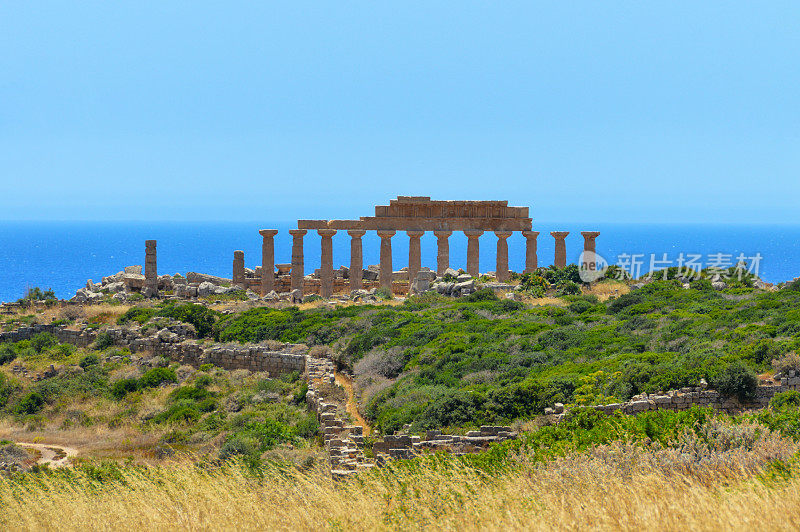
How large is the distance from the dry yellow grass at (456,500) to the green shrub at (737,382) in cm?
486

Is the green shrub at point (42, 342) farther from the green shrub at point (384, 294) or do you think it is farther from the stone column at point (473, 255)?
the stone column at point (473, 255)

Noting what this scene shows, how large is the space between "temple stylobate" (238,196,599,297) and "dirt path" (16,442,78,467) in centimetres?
2695

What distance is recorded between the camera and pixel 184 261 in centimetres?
16525

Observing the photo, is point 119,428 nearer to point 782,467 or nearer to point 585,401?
point 585,401

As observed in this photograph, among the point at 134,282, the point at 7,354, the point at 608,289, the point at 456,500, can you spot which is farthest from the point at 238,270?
the point at 456,500

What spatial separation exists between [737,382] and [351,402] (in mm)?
10418

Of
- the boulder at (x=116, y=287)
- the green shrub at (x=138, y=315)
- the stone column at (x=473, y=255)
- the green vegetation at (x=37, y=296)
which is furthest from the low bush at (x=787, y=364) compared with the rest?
the boulder at (x=116, y=287)

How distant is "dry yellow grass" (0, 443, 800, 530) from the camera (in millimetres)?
10109

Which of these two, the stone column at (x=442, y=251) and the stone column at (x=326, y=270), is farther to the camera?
the stone column at (x=442, y=251)

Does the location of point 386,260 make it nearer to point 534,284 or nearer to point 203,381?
point 534,284

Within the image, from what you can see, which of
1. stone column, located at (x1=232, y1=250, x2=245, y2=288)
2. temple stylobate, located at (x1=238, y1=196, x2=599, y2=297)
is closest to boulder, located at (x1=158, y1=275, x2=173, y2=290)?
stone column, located at (x1=232, y1=250, x2=245, y2=288)

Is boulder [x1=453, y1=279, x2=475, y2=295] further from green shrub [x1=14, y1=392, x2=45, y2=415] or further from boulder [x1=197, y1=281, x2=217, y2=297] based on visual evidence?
green shrub [x1=14, y1=392, x2=45, y2=415]

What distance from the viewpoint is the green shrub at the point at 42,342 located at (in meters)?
34.4

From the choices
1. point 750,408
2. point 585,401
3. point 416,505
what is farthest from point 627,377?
point 416,505
